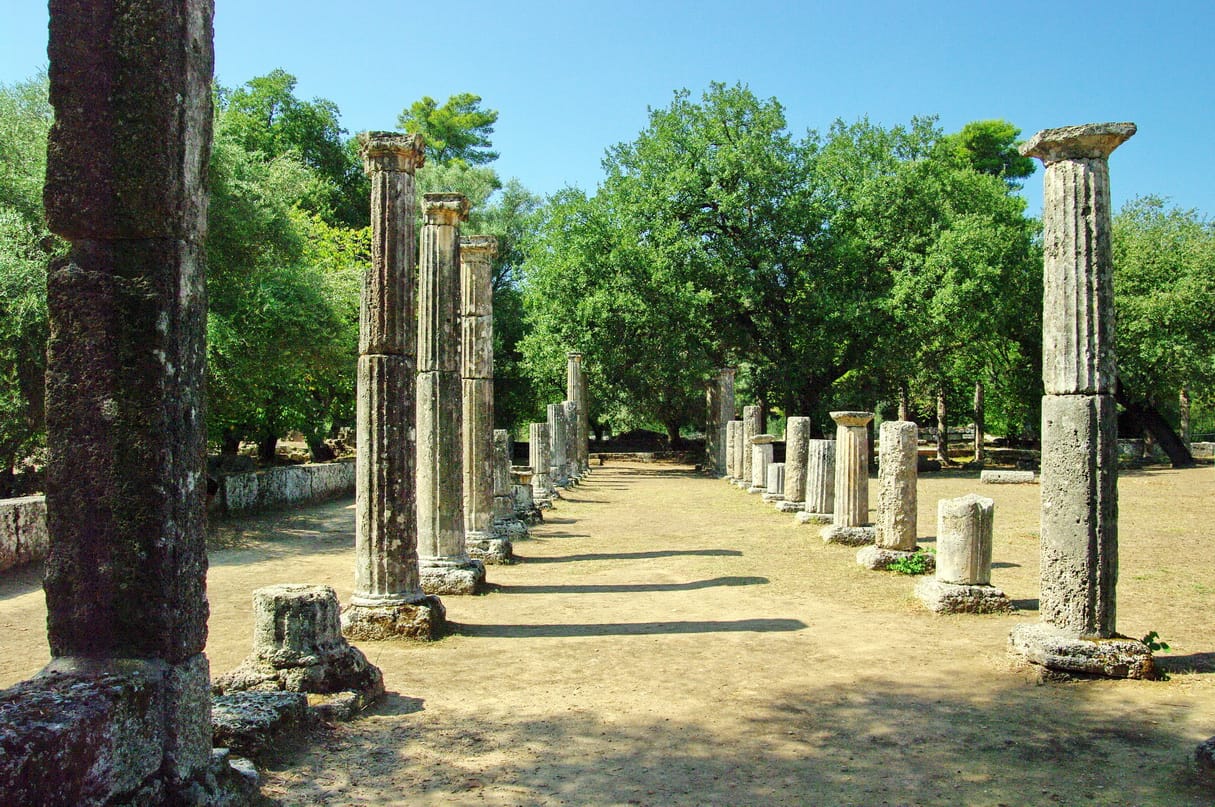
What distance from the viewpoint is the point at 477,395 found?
12.3m

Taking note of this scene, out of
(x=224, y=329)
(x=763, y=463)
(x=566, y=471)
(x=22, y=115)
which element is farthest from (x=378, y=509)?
(x=566, y=471)

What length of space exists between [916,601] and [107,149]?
900 cm

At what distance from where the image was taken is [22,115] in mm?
15664

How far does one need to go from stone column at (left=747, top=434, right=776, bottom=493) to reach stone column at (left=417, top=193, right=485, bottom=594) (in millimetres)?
13294

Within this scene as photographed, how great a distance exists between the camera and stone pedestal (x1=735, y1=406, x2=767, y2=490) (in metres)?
24.6

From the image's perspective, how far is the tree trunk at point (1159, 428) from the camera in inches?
1203

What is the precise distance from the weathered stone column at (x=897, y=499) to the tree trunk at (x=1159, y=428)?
22.4 m

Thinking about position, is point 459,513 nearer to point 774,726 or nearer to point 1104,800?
point 774,726

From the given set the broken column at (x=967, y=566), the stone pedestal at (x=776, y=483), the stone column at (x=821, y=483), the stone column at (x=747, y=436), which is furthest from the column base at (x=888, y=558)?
the stone column at (x=747, y=436)

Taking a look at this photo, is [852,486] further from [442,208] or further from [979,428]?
[979,428]

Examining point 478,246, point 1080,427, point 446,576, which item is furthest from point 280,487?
point 1080,427

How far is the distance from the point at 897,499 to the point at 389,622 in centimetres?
707

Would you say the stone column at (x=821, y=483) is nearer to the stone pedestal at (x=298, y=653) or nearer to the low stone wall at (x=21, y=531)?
the stone pedestal at (x=298, y=653)

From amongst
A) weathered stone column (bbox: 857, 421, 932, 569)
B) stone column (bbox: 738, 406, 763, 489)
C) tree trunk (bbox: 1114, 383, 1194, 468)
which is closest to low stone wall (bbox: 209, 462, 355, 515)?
stone column (bbox: 738, 406, 763, 489)
